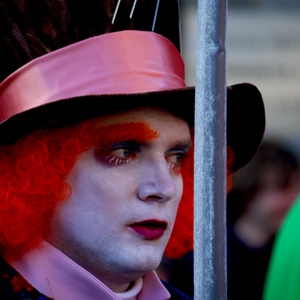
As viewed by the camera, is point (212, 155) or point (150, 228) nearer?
point (212, 155)

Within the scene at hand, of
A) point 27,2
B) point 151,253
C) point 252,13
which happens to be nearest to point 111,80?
point 27,2

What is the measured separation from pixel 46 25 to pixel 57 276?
26.0 inches

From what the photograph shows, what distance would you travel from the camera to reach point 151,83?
A: 2.26 metres

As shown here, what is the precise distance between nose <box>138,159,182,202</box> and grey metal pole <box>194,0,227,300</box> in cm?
51

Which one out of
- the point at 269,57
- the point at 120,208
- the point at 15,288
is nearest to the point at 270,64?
the point at 269,57

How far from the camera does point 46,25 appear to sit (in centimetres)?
230

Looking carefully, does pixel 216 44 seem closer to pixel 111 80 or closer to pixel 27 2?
pixel 111 80

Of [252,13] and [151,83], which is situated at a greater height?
[151,83]

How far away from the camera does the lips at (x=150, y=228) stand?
2.20 meters

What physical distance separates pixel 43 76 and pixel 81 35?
6.2 inches

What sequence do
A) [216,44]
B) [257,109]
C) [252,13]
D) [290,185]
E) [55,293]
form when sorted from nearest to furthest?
[216,44] → [55,293] → [257,109] → [290,185] → [252,13]

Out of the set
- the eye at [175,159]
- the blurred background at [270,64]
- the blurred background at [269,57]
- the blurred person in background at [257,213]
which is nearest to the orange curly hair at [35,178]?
the eye at [175,159]

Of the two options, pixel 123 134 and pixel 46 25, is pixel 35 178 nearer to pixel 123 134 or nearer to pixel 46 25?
pixel 123 134

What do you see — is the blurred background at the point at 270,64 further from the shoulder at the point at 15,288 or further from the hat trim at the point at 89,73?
the shoulder at the point at 15,288
